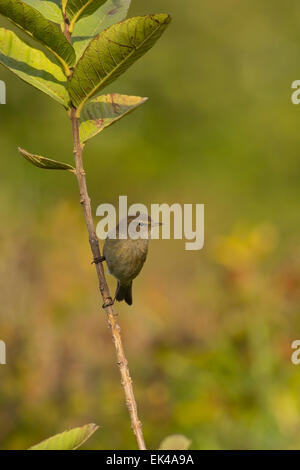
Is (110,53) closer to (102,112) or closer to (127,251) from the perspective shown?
(102,112)

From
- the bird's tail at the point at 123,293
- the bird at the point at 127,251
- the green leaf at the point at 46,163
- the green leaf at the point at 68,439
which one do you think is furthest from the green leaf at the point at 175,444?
the bird's tail at the point at 123,293

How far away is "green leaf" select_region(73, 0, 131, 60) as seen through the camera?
16.4 inches

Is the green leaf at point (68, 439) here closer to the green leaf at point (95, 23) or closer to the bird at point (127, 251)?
the green leaf at point (95, 23)

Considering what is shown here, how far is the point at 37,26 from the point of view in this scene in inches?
14.7

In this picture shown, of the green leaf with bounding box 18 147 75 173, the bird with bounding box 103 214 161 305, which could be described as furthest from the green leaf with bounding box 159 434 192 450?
the bird with bounding box 103 214 161 305

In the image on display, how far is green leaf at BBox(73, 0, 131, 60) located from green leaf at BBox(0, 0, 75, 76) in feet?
0.09

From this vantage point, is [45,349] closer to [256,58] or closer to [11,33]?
[11,33]

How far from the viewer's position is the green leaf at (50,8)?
15.9 inches

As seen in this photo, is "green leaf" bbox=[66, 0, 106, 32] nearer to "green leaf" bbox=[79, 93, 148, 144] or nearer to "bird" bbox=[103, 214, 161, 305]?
"green leaf" bbox=[79, 93, 148, 144]

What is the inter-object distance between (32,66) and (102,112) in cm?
5

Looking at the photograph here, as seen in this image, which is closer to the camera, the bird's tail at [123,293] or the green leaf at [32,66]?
the green leaf at [32,66]

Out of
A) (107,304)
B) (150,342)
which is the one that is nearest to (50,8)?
(107,304)

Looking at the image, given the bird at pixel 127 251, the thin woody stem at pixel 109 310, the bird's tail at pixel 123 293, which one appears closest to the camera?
the thin woody stem at pixel 109 310

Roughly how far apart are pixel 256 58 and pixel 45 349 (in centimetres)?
303
